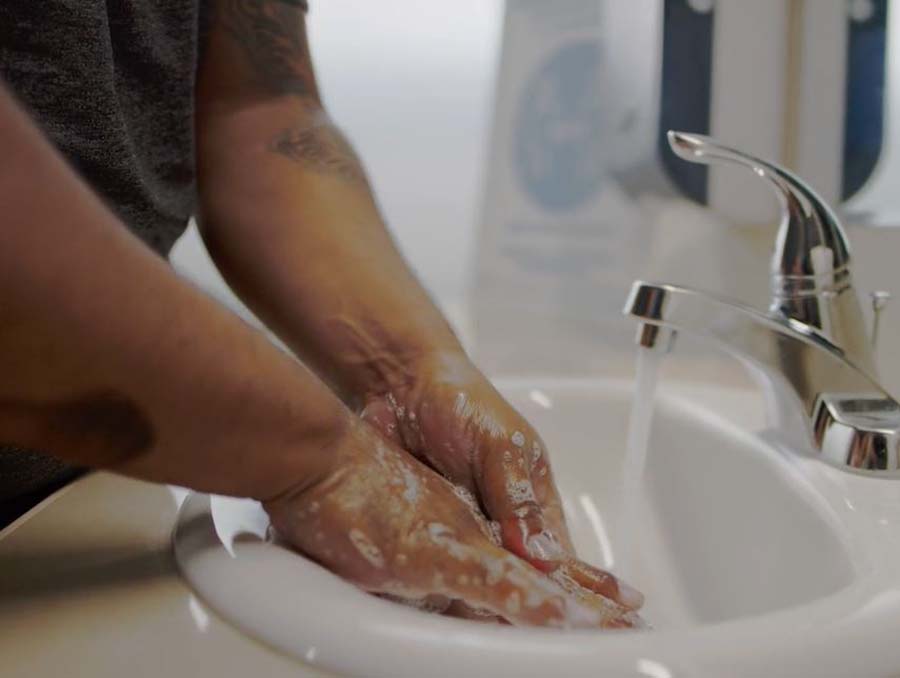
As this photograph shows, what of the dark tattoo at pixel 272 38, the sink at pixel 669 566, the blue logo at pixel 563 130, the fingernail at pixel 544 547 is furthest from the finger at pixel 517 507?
the blue logo at pixel 563 130

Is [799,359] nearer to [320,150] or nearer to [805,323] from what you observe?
[805,323]

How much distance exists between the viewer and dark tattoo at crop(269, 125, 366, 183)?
590 millimetres

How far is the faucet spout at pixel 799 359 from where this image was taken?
0.50 meters

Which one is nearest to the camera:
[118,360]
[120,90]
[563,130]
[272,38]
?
[118,360]

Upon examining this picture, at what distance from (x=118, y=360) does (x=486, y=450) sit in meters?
0.24

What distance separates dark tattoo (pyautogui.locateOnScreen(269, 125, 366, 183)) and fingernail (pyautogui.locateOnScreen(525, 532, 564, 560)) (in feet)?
0.95

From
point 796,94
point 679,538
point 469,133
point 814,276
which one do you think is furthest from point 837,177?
point 469,133

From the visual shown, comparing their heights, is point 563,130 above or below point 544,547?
above

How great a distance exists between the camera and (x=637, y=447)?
58 centimetres

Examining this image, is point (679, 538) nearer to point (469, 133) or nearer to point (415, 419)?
point (415, 419)

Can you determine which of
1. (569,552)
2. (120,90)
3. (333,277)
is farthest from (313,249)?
(569,552)

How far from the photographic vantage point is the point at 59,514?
1.41ft

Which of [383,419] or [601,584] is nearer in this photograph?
[601,584]

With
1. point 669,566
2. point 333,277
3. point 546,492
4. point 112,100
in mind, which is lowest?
point 669,566
